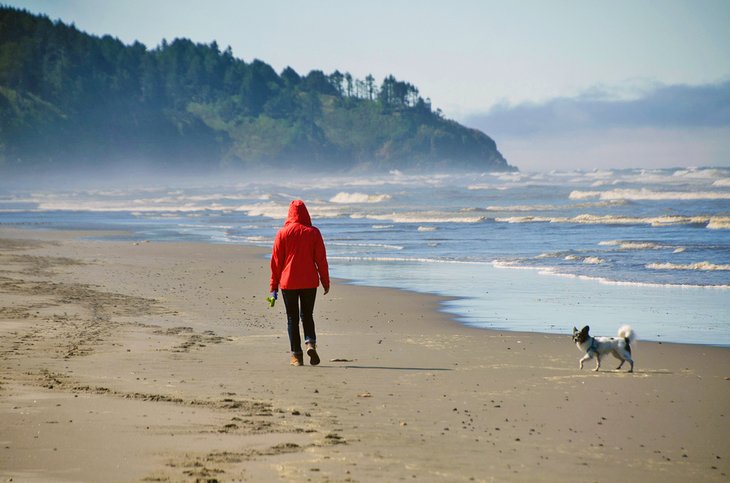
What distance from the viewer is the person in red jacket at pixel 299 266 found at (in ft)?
28.8

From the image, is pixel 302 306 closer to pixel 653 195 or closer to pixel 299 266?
pixel 299 266

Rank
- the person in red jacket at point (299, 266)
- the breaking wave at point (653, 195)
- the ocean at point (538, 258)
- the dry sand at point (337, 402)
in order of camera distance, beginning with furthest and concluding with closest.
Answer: the breaking wave at point (653, 195), the ocean at point (538, 258), the person in red jacket at point (299, 266), the dry sand at point (337, 402)

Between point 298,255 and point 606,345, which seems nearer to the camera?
point 606,345

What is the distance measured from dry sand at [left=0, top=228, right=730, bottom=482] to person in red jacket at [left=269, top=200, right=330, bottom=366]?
464 mm

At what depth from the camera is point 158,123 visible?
538ft

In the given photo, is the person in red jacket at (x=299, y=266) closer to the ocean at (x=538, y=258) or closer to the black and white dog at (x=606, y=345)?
the black and white dog at (x=606, y=345)

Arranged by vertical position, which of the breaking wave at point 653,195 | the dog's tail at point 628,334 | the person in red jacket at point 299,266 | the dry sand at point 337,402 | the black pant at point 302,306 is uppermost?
the breaking wave at point 653,195

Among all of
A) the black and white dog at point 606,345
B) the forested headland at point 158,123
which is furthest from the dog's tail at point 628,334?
the forested headland at point 158,123

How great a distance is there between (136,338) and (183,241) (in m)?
17.8

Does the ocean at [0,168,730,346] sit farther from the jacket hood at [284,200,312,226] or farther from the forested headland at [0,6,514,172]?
the forested headland at [0,6,514,172]

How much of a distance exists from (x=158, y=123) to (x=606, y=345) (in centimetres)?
16223

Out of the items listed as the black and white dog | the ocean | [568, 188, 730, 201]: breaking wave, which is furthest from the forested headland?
the black and white dog

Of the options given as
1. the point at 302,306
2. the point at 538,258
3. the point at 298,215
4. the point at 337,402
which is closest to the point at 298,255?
the point at 298,215

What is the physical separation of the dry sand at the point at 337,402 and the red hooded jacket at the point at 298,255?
2.62ft
